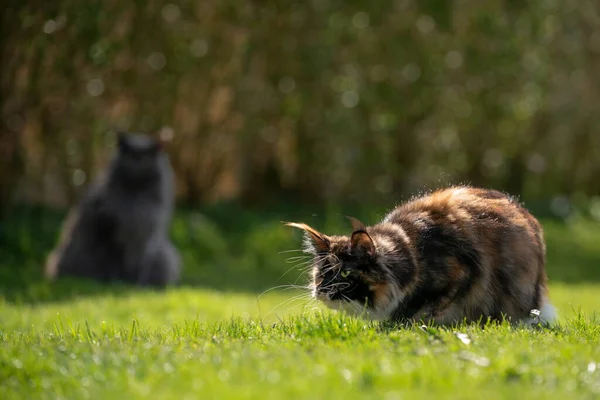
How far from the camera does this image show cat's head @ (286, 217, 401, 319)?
6.30 m

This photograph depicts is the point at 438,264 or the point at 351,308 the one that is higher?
the point at 438,264

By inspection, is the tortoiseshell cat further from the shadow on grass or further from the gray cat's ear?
the gray cat's ear

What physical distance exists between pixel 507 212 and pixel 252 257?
8.74 meters

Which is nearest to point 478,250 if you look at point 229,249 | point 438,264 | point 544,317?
point 438,264

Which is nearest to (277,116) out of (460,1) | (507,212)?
(460,1)

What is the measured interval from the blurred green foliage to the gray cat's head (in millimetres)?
1700

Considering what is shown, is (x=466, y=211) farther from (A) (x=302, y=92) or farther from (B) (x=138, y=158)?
(A) (x=302, y=92)

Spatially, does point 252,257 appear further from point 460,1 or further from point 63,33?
point 460,1

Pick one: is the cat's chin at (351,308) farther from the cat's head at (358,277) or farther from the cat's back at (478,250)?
the cat's back at (478,250)

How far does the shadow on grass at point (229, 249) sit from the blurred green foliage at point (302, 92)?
1.17m

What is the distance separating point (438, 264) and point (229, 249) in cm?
957

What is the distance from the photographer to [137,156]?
1238 cm

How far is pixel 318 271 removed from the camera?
21.4 feet

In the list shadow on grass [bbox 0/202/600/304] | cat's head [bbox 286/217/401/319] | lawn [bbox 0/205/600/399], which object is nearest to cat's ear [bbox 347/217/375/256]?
cat's head [bbox 286/217/401/319]
